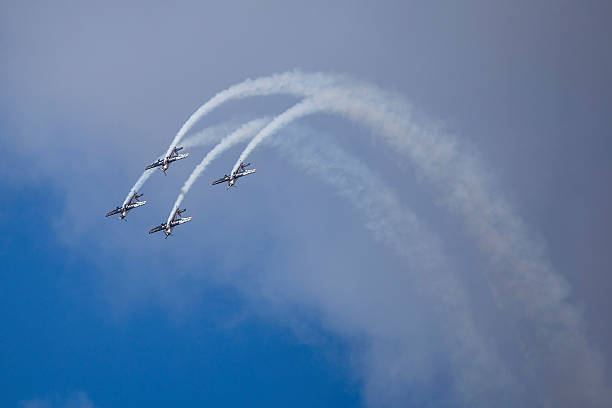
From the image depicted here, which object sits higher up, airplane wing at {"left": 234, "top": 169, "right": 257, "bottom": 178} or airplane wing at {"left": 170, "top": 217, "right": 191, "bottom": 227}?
airplane wing at {"left": 234, "top": 169, "right": 257, "bottom": 178}

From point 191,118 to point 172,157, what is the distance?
10222mm

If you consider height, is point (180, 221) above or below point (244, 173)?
below

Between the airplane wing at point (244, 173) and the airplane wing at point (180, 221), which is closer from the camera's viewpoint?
the airplane wing at point (244, 173)

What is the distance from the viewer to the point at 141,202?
120500mm

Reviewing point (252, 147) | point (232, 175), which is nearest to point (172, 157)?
point (232, 175)

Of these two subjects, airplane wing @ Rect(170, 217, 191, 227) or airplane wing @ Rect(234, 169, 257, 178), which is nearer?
airplane wing @ Rect(234, 169, 257, 178)

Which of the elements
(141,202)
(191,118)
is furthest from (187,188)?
(141,202)

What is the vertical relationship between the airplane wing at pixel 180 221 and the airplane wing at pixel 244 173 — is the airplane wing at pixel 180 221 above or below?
below

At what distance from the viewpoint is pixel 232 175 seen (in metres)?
114

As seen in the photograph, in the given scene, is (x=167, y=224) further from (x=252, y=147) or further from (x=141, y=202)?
(x=252, y=147)

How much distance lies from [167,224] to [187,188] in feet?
29.0

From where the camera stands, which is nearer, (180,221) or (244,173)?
(244,173)

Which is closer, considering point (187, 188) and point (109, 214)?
point (187, 188)

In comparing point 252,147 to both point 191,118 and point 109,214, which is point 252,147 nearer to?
point 191,118
